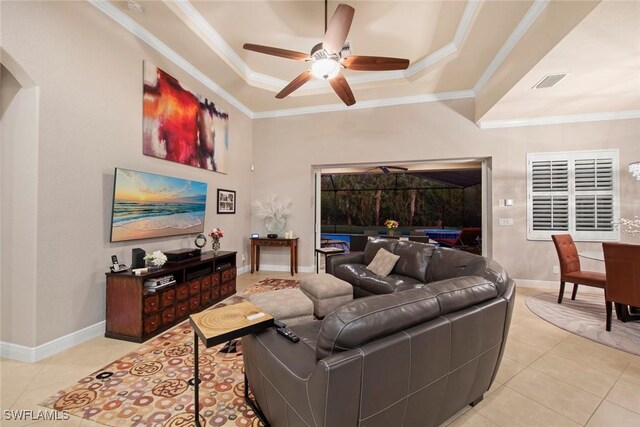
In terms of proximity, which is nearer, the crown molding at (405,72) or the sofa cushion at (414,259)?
the crown molding at (405,72)

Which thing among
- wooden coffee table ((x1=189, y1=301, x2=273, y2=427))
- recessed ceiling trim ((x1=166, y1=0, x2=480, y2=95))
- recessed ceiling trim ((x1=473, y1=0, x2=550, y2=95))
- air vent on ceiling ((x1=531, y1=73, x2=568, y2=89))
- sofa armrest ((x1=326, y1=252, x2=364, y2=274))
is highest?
recessed ceiling trim ((x1=166, y1=0, x2=480, y2=95))

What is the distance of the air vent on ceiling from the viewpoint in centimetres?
317

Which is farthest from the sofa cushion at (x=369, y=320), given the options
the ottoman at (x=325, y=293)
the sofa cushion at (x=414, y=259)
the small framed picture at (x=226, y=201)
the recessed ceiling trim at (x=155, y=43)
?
the small framed picture at (x=226, y=201)

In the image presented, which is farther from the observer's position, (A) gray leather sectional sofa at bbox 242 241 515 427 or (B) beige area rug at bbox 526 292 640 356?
(B) beige area rug at bbox 526 292 640 356

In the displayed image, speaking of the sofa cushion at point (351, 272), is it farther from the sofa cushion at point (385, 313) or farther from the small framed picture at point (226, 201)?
the small framed picture at point (226, 201)

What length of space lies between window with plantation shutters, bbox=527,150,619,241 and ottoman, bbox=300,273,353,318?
3.84 meters

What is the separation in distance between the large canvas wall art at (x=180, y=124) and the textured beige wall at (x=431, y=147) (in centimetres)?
138

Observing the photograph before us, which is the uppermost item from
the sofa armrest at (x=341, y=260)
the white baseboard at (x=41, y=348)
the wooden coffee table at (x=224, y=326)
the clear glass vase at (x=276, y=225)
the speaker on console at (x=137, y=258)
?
the clear glass vase at (x=276, y=225)

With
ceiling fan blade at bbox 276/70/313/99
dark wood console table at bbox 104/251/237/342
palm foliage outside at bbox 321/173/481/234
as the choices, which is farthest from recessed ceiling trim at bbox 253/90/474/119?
palm foliage outside at bbox 321/173/481/234

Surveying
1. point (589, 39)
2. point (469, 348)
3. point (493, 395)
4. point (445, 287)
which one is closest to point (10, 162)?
point (445, 287)

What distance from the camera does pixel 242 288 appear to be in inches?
175

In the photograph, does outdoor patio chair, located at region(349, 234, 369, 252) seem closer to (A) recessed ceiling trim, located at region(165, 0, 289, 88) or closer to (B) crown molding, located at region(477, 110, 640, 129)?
(B) crown molding, located at region(477, 110, 640, 129)

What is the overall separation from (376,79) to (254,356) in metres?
4.64

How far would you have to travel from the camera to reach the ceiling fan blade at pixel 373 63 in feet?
9.12
